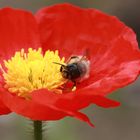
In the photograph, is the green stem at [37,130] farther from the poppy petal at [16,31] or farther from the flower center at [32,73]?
the poppy petal at [16,31]

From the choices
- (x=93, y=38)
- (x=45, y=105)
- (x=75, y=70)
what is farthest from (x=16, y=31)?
(x=45, y=105)

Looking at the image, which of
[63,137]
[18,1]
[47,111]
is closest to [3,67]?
[47,111]

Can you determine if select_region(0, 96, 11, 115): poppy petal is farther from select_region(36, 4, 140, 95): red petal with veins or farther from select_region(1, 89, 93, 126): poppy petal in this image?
select_region(36, 4, 140, 95): red petal with veins

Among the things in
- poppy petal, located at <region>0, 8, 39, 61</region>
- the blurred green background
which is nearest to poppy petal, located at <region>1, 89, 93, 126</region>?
poppy petal, located at <region>0, 8, 39, 61</region>

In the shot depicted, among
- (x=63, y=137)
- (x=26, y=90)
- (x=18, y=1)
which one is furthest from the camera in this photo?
(x=18, y=1)

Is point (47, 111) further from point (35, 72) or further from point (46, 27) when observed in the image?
point (46, 27)

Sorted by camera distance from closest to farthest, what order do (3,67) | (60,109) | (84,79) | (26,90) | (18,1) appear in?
(60,109), (26,90), (84,79), (3,67), (18,1)

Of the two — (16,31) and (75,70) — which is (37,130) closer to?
(75,70)

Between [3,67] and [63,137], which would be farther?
[63,137]
